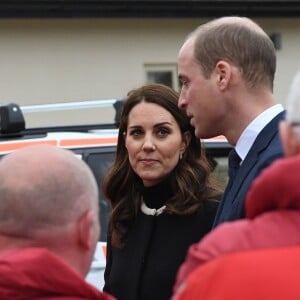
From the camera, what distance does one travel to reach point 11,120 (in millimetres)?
5531

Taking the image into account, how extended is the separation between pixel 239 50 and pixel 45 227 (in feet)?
4.03

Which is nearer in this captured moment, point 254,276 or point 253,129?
point 254,276

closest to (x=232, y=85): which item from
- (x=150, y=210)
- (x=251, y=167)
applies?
(x=251, y=167)

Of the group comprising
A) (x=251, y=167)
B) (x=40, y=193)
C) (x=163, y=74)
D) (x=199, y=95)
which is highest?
(x=40, y=193)

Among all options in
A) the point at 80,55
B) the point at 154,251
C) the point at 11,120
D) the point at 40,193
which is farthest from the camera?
the point at 80,55

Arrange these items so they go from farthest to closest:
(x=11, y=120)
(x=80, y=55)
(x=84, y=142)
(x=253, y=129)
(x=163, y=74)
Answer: (x=163, y=74) < (x=80, y=55) < (x=11, y=120) < (x=84, y=142) < (x=253, y=129)

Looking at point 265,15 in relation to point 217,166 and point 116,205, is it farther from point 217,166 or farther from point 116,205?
point 116,205

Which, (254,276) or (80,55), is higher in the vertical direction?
(254,276)

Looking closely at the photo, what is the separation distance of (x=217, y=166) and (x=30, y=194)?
11.1 ft

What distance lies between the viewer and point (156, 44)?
39.1 ft

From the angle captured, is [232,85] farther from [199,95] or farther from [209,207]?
[209,207]

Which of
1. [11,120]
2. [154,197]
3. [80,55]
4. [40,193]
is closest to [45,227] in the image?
[40,193]

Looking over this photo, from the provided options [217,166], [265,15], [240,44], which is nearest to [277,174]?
[240,44]

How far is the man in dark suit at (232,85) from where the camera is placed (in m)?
→ 3.12
